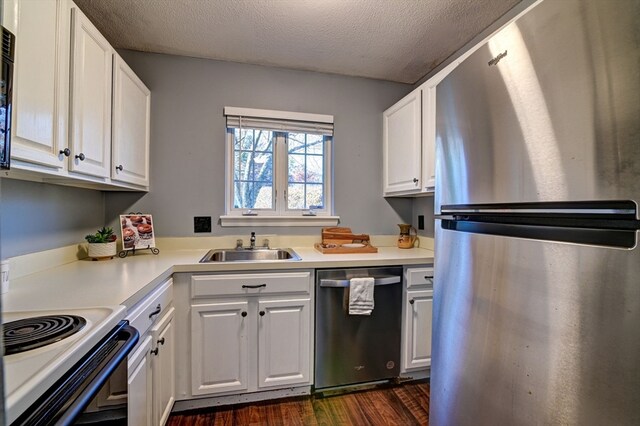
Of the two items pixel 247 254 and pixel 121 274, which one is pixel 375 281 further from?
pixel 121 274

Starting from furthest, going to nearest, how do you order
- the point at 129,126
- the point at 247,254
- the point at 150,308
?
the point at 247,254 < the point at 129,126 < the point at 150,308

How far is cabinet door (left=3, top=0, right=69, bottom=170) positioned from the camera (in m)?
Result: 0.95

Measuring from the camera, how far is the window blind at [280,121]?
227 cm

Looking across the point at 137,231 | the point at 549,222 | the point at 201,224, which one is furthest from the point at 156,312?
the point at 549,222

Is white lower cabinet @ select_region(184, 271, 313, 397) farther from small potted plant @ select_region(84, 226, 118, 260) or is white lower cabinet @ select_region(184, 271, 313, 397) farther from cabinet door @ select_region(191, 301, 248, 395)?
small potted plant @ select_region(84, 226, 118, 260)

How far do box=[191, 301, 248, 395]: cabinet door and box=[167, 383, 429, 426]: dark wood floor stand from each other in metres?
0.14

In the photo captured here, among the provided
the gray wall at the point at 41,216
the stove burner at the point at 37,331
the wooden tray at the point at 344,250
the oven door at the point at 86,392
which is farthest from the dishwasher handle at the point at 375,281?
the gray wall at the point at 41,216

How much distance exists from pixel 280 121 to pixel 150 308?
1626 millimetres

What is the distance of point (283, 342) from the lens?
177cm

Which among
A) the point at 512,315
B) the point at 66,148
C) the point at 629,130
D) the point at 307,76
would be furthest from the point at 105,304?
the point at 307,76

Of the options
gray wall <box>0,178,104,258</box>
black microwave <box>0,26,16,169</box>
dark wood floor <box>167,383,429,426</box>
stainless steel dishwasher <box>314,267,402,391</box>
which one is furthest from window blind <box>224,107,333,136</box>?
dark wood floor <box>167,383,429,426</box>

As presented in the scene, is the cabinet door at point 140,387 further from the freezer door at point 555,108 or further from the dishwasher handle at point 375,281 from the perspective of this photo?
the freezer door at point 555,108

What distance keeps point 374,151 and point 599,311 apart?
2103 mm

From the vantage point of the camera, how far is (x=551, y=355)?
69 centimetres
